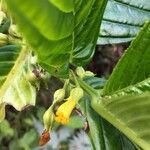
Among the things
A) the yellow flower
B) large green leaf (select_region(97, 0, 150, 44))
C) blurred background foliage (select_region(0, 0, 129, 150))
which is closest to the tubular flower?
the yellow flower

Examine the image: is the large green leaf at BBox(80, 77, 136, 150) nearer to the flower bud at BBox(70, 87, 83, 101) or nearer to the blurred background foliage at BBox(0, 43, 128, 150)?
the flower bud at BBox(70, 87, 83, 101)

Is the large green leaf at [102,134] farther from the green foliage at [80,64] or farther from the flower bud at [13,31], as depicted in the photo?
→ the flower bud at [13,31]

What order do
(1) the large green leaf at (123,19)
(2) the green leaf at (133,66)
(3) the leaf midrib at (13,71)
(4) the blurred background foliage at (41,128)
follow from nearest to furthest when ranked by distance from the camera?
(2) the green leaf at (133,66)
(3) the leaf midrib at (13,71)
(1) the large green leaf at (123,19)
(4) the blurred background foliage at (41,128)

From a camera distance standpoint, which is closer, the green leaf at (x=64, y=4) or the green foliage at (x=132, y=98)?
the green leaf at (x=64, y=4)

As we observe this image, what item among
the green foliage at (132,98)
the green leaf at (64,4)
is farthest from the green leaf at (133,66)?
the green leaf at (64,4)

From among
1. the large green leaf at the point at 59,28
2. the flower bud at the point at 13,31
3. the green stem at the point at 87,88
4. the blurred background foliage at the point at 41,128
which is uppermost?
the large green leaf at the point at 59,28

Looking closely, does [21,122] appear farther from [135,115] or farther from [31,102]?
[135,115]

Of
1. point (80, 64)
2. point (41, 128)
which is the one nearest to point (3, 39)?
point (80, 64)
